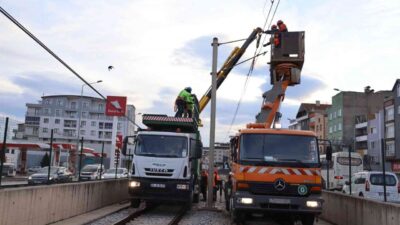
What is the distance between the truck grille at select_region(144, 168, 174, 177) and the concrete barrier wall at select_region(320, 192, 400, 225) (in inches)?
215

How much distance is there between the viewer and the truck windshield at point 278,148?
12.6 meters

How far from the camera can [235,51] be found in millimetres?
24438

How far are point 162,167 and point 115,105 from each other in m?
14.1

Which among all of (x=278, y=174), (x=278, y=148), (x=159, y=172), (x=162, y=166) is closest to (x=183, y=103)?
(x=162, y=166)

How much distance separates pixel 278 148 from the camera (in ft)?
41.9

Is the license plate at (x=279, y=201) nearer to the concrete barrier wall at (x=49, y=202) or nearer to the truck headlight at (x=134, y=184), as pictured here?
the concrete barrier wall at (x=49, y=202)

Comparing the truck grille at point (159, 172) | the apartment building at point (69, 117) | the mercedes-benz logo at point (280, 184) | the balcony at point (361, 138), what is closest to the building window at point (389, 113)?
the balcony at point (361, 138)

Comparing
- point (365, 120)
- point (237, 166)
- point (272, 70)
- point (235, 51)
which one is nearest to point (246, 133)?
point (237, 166)

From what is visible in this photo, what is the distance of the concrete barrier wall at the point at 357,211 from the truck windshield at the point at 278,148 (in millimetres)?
1774

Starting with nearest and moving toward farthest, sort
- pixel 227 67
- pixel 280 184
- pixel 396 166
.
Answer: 1. pixel 280 184
2. pixel 227 67
3. pixel 396 166

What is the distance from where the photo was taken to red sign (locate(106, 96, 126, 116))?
30.0m

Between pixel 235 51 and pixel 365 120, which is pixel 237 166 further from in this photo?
pixel 365 120

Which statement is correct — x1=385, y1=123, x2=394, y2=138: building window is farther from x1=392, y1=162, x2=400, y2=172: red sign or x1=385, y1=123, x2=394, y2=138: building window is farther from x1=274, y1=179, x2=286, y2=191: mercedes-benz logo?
x1=274, y1=179, x2=286, y2=191: mercedes-benz logo

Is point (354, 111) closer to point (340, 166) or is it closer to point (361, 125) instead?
point (361, 125)
